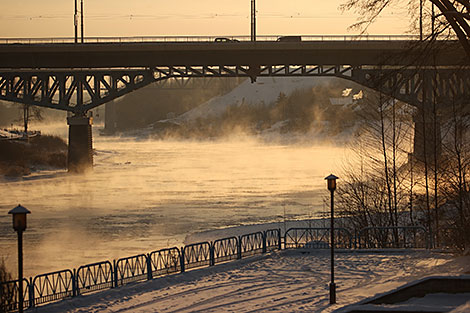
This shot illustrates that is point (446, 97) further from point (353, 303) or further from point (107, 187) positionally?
point (353, 303)

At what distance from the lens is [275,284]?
74.9 feet

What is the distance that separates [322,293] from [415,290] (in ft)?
8.24

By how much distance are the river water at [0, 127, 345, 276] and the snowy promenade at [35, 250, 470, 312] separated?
17.6 feet

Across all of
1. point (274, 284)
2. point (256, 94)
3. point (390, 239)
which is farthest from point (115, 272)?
point (256, 94)

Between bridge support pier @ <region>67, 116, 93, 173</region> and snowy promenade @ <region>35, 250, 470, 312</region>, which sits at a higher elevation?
bridge support pier @ <region>67, 116, 93, 173</region>

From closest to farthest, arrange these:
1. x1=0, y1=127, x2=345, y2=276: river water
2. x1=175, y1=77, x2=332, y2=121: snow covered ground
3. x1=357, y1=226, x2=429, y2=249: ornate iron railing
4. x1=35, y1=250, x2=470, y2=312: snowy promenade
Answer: x1=35, y1=250, x2=470, y2=312: snowy promenade < x1=357, y1=226, x2=429, y2=249: ornate iron railing < x1=0, y1=127, x2=345, y2=276: river water < x1=175, y1=77, x2=332, y2=121: snow covered ground

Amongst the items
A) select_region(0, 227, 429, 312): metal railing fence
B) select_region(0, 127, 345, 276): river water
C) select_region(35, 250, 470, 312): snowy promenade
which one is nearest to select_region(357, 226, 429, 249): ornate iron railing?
select_region(0, 227, 429, 312): metal railing fence

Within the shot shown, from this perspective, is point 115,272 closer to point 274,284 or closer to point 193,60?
point 274,284

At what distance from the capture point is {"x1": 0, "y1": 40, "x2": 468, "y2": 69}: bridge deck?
203 feet

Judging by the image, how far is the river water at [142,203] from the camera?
1277 inches

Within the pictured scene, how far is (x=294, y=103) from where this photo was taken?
160875mm

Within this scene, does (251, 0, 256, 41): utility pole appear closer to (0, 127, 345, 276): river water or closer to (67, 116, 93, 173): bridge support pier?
(0, 127, 345, 276): river water

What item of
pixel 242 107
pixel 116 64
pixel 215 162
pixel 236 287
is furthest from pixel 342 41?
pixel 242 107

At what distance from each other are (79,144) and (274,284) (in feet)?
163
